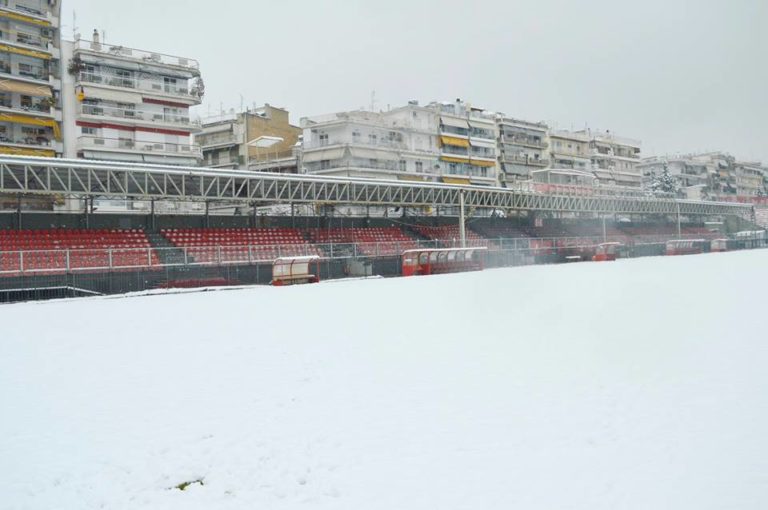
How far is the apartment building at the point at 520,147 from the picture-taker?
89.9 metres

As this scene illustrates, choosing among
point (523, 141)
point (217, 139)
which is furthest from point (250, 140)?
point (523, 141)

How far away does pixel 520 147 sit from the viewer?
92.3 meters

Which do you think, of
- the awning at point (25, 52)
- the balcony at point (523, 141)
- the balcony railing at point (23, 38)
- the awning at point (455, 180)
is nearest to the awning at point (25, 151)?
the awning at point (25, 52)

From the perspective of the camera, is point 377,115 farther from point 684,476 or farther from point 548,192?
point 684,476

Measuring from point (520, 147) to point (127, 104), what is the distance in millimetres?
56703

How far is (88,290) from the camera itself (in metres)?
26.1

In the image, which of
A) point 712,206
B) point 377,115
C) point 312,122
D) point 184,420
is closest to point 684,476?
point 184,420

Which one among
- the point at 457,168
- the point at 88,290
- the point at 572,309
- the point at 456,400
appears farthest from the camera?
the point at 457,168

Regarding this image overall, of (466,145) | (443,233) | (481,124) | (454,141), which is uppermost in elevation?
(481,124)

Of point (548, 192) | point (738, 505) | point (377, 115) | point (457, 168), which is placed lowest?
point (738, 505)

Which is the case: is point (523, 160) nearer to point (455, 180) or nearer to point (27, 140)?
point (455, 180)

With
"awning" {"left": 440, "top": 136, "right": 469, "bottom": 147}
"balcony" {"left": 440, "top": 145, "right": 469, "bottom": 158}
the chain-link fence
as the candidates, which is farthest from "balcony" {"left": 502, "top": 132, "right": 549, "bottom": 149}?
the chain-link fence

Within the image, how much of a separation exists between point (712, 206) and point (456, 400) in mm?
86110

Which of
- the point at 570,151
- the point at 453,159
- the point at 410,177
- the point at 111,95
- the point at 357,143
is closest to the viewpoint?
the point at 111,95
